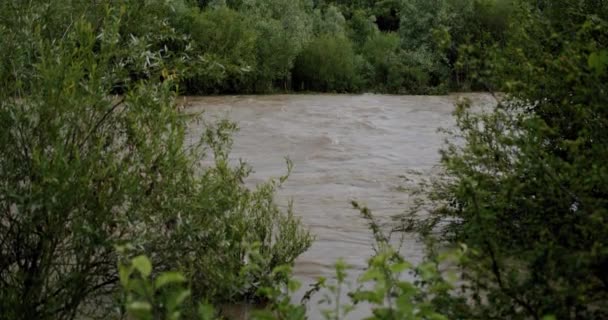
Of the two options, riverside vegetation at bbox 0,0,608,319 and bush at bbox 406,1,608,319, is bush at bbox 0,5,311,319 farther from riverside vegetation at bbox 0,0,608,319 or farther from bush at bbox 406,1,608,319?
bush at bbox 406,1,608,319

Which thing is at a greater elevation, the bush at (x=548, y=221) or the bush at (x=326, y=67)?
the bush at (x=548, y=221)

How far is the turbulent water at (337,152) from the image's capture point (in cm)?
770

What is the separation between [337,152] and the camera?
1323 centimetres

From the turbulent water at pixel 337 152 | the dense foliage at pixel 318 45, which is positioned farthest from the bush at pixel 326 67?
the turbulent water at pixel 337 152

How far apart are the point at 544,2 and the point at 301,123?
9021 millimetres

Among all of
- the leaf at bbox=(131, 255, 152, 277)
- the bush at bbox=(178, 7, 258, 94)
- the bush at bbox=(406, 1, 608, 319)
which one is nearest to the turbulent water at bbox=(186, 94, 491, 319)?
the bush at bbox=(178, 7, 258, 94)

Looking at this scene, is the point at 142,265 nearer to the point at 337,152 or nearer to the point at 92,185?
the point at 92,185

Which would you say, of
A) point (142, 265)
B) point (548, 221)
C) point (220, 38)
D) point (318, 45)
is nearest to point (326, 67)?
point (318, 45)

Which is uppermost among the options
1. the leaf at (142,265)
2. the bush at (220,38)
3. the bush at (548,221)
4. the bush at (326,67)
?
the leaf at (142,265)

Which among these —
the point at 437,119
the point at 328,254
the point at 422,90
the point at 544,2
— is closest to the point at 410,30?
the point at 422,90

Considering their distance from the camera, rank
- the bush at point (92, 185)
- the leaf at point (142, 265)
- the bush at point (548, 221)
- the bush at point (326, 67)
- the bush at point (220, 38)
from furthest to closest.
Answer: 1. the bush at point (326, 67)
2. the bush at point (220, 38)
3. the bush at point (92, 185)
4. the bush at point (548, 221)
5. the leaf at point (142, 265)

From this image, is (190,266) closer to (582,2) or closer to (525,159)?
(525,159)

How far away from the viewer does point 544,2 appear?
836cm

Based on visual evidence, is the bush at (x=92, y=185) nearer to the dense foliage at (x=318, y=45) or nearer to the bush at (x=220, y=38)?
the dense foliage at (x=318, y=45)
